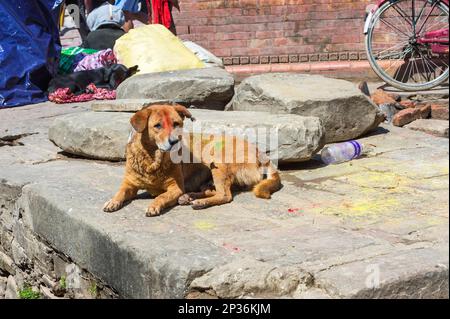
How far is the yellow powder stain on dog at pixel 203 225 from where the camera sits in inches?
154

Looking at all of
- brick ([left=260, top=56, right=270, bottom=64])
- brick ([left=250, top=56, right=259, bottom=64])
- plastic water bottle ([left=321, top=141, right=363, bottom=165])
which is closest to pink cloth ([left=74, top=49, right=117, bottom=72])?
brick ([left=250, top=56, right=259, bottom=64])

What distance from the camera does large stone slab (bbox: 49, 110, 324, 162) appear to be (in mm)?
5160

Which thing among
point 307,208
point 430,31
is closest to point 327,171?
point 307,208

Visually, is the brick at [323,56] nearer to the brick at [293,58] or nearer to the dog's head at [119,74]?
the brick at [293,58]

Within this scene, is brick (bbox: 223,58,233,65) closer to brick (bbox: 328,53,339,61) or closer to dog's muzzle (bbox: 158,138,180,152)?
brick (bbox: 328,53,339,61)

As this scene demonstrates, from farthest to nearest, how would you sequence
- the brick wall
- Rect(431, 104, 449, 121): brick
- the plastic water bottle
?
the brick wall < Rect(431, 104, 449, 121): brick < the plastic water bottle

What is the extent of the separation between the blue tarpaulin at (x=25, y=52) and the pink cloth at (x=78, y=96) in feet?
1.15

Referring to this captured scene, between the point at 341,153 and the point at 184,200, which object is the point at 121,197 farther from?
the point at 341,153

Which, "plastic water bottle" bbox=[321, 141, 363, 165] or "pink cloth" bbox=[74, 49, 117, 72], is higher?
"pink cloth" bbox=[74, 49, 117, 72]

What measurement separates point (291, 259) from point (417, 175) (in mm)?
1878

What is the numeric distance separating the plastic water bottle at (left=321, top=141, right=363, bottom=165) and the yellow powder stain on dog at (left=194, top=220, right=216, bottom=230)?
1.75 m

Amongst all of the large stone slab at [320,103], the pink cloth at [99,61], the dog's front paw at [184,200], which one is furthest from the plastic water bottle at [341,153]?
the pink cloth at [99,61]

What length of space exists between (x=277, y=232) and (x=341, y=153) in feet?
6.15

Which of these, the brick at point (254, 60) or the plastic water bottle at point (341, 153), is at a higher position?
the plastic water bottle at point (341, 153)
